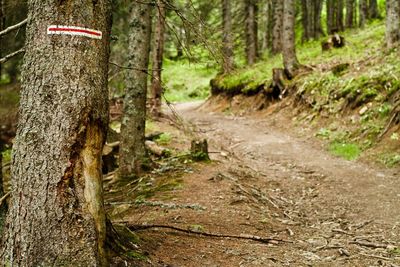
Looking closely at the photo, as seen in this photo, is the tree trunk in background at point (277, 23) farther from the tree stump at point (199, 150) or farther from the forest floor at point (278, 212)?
the tree stump at point (199, 150)

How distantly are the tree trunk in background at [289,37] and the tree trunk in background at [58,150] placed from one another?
1230cm

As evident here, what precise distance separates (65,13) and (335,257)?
3478mm

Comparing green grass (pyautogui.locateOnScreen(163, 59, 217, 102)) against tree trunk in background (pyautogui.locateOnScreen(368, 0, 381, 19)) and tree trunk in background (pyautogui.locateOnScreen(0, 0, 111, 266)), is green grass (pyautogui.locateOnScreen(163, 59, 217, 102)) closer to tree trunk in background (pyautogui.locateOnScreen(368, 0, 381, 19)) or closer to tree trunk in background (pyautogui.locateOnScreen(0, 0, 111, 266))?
tree trunk in background (pyautogui.locateOnScreen(368, 0, 381, 19))

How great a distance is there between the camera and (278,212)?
599 cm

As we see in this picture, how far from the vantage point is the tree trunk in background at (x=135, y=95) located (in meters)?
6.95

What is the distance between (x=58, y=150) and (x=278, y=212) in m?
3.86

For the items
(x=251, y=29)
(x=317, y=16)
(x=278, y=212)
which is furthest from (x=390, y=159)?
(x=317, y=16)

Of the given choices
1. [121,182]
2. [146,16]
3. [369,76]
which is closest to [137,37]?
[146,16]

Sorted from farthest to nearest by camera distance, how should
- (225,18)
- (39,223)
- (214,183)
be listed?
(225,18) → (214,183) → (39,223)

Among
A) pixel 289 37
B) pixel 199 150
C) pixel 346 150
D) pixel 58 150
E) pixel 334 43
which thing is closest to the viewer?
pixel 58 150

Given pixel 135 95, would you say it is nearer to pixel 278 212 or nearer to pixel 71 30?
pixel 278 212

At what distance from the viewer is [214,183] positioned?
6.86m

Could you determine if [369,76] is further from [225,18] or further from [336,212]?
[225,18]

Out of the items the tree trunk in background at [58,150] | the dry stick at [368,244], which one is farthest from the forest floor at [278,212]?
the tree trunk in background at [58,150]
